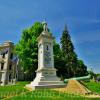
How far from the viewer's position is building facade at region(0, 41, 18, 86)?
166 feet

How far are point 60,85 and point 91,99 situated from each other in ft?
34.1

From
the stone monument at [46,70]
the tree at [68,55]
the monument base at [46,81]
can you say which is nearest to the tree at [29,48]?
the stone monument at [46,70]

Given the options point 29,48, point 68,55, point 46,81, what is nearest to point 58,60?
point 29,48

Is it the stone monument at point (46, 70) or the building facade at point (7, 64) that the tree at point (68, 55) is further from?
the stone monument at point (46, 70)

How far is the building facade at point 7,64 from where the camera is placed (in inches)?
1989

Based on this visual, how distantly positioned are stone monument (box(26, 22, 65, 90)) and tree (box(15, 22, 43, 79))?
1036 cm

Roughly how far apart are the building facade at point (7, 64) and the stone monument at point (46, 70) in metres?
25.3

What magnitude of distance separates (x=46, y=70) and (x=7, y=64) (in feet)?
93.6

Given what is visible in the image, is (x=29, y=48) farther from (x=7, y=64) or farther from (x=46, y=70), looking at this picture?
(x=7, y=64)

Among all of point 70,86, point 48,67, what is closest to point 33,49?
point 48,67

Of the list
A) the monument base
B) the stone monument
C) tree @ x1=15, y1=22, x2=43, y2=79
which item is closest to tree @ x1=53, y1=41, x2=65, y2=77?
tree @ x1=15, y1=22, x2=43, y2=79

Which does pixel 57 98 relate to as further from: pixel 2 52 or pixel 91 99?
pixel 2 52

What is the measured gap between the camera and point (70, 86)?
65.4ft

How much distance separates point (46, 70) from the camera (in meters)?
25.7
